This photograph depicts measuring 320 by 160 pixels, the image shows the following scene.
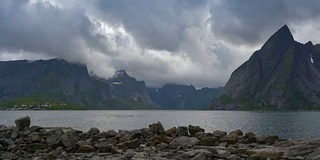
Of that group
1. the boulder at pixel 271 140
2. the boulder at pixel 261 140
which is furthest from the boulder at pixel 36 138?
the boulder at pixel 271 140

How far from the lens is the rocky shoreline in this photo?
2381 centimetres

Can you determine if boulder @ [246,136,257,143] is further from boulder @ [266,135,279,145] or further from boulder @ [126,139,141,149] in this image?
boulder @ [126,139,141,149]

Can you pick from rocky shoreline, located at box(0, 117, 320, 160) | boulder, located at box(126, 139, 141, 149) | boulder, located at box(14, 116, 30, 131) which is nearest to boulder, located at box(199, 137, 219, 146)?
rocky shoreline, located at box(0, 117, 320, 160)

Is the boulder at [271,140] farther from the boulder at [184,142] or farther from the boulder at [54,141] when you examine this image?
the boulder at [54,141]

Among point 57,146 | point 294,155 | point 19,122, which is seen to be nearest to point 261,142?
point 294,155

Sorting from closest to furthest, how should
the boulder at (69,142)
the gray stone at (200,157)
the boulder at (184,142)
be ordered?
the gray stone at (200,157), the boulder at (69,142), the boulder at (184,142)

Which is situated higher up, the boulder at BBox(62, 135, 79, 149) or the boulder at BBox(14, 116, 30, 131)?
the boulder at BBox(14, 116, 30, 131)

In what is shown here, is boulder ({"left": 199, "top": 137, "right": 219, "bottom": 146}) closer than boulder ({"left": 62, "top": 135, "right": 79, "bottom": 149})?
No

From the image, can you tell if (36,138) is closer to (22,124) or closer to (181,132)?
(22,124)

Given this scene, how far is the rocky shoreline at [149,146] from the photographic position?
23812 millimetres

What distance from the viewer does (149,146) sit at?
3034 cm

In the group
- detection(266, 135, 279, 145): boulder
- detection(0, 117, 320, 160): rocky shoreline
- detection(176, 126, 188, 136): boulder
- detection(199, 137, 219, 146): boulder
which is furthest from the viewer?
detection(176, 126, 188, 136): boulder

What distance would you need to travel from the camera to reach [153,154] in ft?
83.8

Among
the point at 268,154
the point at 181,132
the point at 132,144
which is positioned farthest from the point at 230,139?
the point at 268,154
